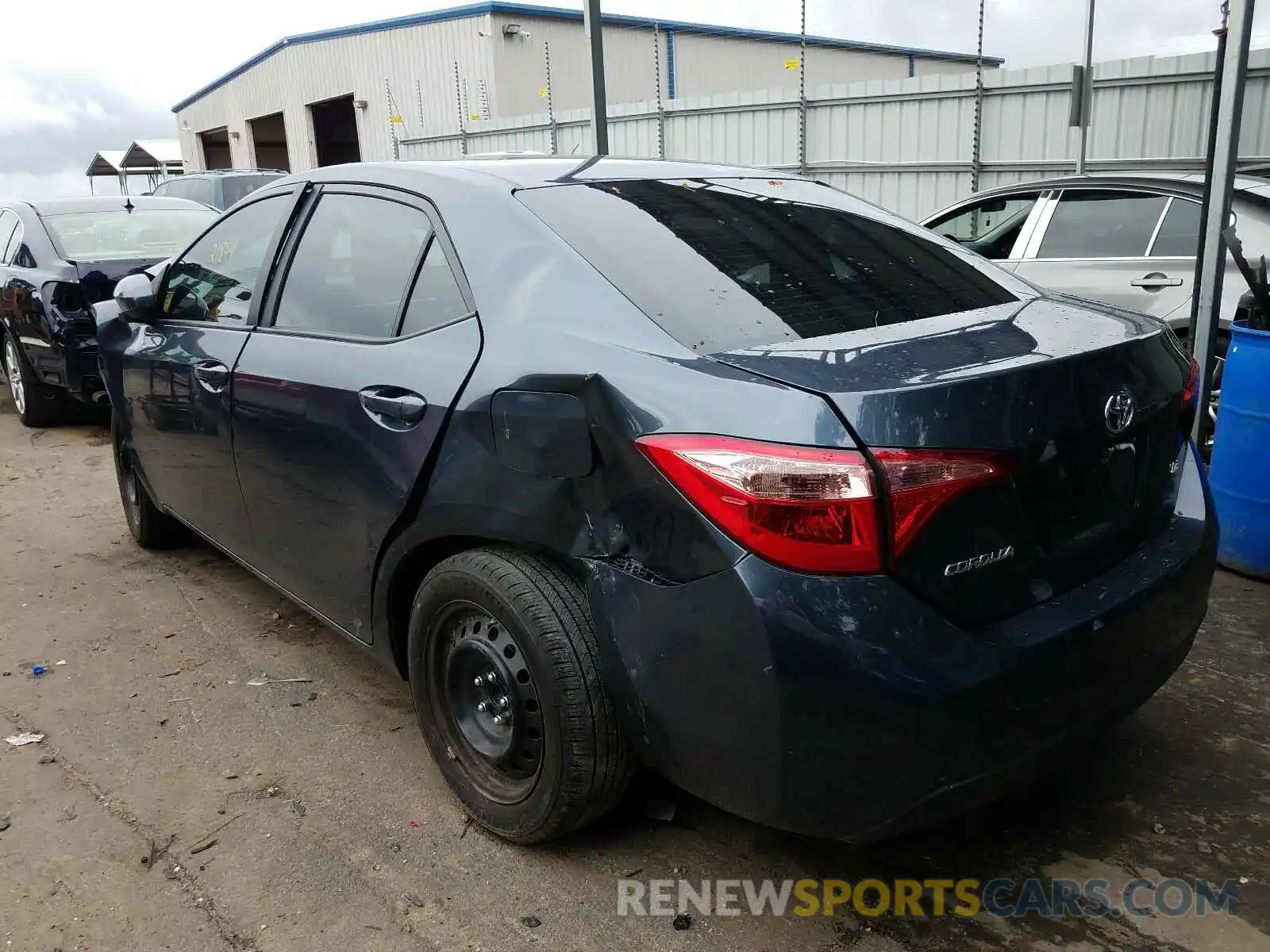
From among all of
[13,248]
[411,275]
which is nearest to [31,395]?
[13,248]

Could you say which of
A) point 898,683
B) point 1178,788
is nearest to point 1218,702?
point 1178,788

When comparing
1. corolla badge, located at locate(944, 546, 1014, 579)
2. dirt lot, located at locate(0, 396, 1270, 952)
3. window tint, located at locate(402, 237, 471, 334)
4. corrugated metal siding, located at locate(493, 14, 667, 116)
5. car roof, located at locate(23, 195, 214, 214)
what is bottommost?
dirt lot, located at locate(0, 396, 1270, 952)

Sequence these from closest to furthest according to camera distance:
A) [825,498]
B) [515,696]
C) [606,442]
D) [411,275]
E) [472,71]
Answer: [825,498], [606,442], [515,696], [411,275], [472,71]

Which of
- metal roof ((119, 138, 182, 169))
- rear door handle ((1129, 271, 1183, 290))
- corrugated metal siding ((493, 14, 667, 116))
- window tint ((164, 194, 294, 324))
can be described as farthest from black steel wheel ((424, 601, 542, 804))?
metal roof ((119, 138, 182, 169))

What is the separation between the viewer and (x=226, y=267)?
373cm

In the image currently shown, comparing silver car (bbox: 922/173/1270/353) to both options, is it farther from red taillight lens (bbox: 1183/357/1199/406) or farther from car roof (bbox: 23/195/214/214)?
car roof (bbox: 23/195/214/214)

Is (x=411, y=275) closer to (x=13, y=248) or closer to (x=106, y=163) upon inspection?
(x=13, y=248)

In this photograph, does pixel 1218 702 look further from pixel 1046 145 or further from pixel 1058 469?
pixel 1046 145

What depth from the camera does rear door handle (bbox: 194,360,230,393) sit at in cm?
338

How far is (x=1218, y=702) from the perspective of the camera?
3.18m

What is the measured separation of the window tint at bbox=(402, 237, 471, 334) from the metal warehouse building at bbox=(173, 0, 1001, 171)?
15091 mm

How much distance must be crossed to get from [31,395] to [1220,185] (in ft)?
25.5

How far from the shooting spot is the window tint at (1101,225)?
577cm

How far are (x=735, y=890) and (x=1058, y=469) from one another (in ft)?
3.96
